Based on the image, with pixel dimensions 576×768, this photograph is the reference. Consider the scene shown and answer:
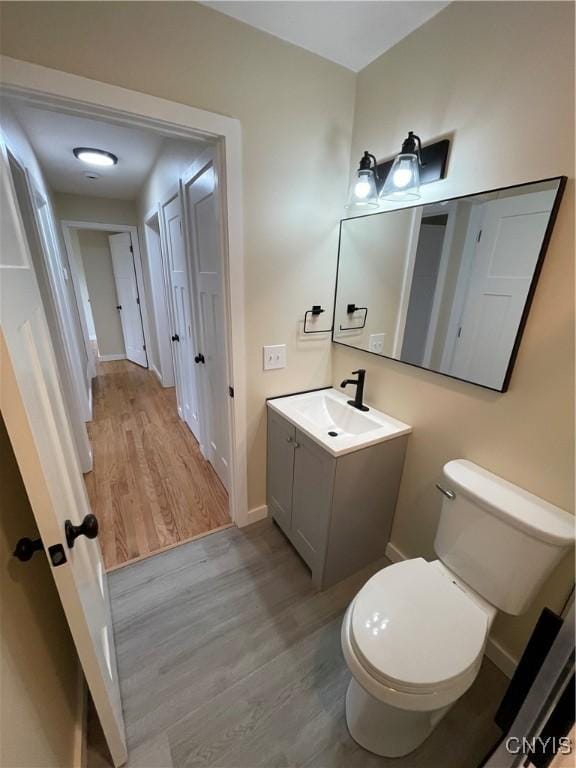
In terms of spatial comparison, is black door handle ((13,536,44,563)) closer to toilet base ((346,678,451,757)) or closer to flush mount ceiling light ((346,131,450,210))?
toilet base ((346,678,451,757))

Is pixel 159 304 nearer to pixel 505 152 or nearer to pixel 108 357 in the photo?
pixel 108 357

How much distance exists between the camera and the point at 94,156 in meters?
2.50

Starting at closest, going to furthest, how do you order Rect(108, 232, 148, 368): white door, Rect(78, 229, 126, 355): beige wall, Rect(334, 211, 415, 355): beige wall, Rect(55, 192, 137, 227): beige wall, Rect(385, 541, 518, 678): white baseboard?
1. Rect(385, 541, 518, 678): white baseboard
2. Rect(334, 211, 415, 355): beige wall
3. Rect(55, 192, 137, 227): beige wall
4. Rect(108, 232, 148, 368): white door
5. Rect(78, 229, 126, 355): beige wall

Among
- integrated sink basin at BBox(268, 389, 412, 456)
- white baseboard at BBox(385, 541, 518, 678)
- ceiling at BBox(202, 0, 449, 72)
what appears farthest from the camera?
integrated sink basin at BBox(268, 389, 412, 456)

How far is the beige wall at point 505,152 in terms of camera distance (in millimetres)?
→ 966

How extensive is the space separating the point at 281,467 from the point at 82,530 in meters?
1.09

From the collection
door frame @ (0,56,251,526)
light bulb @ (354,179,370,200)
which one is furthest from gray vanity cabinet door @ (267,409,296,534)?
light bulb @ (354,179,370,200)

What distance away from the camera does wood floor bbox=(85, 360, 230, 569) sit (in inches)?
76.9

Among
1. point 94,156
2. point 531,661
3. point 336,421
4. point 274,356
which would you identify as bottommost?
point 531,661

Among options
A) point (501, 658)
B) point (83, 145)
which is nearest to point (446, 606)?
point (501, 658)

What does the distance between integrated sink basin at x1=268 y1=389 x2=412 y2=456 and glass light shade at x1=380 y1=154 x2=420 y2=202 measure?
1024mm

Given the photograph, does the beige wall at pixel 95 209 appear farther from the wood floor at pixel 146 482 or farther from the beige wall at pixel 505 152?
the beige wall at pixel 505 152

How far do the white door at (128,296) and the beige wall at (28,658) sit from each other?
4240 millimetres

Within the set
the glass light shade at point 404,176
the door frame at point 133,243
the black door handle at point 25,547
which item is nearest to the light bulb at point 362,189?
the glass light shade at point 404,176
